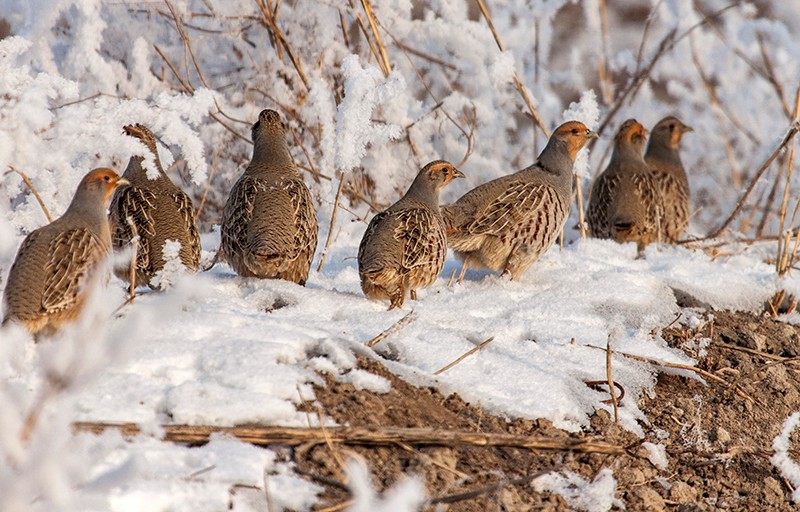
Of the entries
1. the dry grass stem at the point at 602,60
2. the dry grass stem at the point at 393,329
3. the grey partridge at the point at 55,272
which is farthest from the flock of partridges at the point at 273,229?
the dry grass stem at the point at 602,60

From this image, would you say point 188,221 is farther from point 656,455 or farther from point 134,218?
point 656,455

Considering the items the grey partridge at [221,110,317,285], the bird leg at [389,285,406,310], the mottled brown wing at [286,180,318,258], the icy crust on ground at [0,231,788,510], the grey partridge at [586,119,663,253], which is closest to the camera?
the icy crust on ground at [0,231,788,510]

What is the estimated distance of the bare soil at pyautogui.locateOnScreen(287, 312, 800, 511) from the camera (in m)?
2.60

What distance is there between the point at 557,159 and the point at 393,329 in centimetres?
267

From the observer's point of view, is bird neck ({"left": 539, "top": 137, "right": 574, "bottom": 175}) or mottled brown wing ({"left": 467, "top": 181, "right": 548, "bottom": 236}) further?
bird neck ({"left": 539, "top": 137, "right": 574, "bottom": 175})

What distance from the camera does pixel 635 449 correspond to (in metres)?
3.13

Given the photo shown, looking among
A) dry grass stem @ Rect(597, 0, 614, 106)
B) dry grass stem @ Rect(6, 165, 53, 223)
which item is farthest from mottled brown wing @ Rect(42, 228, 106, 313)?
dry grass stem @ Rect(597, 0, 614, 106)

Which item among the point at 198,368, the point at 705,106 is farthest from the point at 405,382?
the point at 705,106

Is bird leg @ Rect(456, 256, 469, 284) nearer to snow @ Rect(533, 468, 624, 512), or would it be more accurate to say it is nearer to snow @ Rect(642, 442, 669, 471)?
snow @ Rect(642, 442, 669, 471)

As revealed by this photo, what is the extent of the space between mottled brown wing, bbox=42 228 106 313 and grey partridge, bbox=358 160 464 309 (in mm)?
1310

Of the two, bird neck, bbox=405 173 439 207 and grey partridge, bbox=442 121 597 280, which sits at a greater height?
bird neck, bbox=405 173 439 207

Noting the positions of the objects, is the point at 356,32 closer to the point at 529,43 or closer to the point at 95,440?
the point at 529,43


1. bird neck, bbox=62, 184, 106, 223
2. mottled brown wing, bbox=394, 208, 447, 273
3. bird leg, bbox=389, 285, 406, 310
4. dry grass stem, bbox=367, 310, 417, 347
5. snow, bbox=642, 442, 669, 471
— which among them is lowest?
snow, bbox=642, 442, 669, 471

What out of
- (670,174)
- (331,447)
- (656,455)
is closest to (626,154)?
(670,174)
